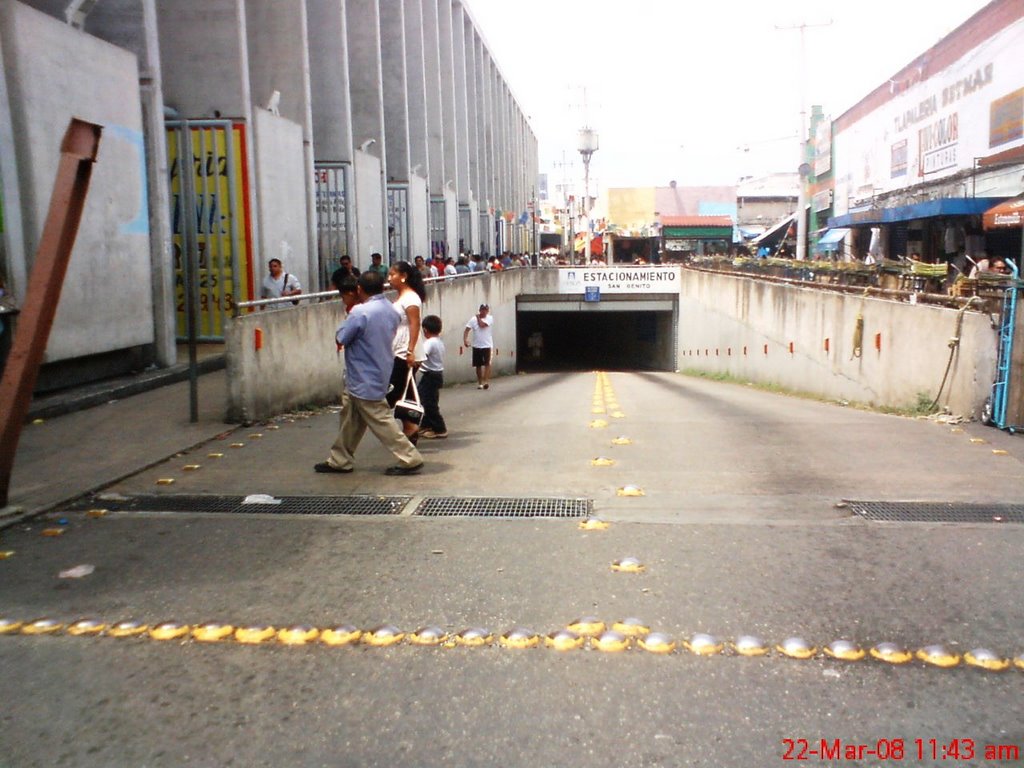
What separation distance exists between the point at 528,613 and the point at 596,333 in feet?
168

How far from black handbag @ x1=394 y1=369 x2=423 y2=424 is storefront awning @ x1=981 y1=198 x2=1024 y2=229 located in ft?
48.5

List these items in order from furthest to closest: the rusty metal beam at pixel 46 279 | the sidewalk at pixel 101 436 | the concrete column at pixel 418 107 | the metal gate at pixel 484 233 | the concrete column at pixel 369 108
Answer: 1. the metal gate at pixel 484 233
2. the concrete column at pixel 418 107
3. the concrete column at pixel 369 108
4. the sidewalk at pixel 101 436
5. the rusty metal beam at pixel 46 279

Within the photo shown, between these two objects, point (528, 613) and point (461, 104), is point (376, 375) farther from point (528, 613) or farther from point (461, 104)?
point (461, 104)

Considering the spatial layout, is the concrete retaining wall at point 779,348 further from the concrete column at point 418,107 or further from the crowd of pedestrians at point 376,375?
the concrete column at point 418,107

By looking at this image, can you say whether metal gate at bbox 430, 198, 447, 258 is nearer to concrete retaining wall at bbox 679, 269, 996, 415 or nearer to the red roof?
concrete retaining wall at bbox 679, 269, 996, 415

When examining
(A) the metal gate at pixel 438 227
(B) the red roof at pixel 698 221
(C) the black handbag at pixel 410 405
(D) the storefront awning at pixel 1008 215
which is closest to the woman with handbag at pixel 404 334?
(C) the black handbag at pixel 410 405

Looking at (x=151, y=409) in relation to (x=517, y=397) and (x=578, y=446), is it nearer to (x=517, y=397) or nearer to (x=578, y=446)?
(x=578, y=446)

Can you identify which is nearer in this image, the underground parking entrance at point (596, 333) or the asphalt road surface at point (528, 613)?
the asphalt road surface at point (528, 613)

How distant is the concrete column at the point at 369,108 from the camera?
2423 centimetres

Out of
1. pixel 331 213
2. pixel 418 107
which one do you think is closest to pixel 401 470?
pixel 331 213

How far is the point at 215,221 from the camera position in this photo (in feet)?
51.9

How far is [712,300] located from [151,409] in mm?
22411

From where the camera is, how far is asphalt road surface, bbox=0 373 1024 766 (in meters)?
3.40

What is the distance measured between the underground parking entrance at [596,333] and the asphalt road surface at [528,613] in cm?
3164
